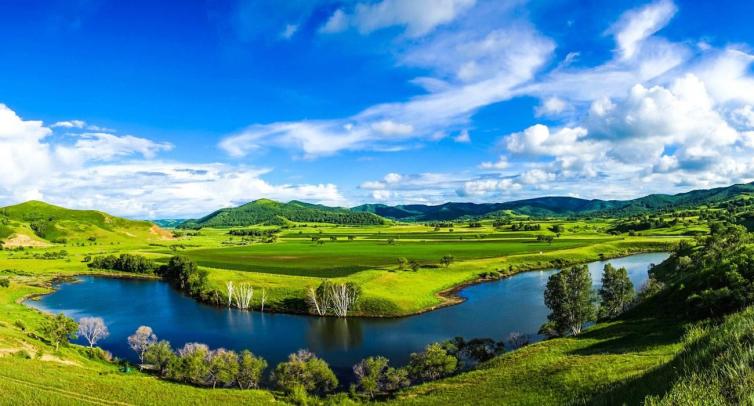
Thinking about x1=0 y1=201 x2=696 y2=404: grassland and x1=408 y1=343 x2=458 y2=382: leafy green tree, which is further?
x1=408 y1=343 x2=458 y2=382: leafy green tree

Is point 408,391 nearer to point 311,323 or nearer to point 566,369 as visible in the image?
Answer: point 566,369

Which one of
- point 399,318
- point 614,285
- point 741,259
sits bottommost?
point 399,318

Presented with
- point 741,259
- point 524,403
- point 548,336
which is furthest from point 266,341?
point 741,259

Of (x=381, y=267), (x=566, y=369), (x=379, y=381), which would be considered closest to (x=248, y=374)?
(x=379, y=381)

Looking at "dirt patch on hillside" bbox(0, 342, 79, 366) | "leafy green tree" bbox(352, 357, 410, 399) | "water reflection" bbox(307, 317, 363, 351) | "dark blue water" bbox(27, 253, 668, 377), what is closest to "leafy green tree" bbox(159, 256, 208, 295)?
"dark blue water" bbox(27, 253, 668, 377)

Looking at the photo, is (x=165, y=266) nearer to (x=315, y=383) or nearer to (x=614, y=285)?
(x=315, y=383)

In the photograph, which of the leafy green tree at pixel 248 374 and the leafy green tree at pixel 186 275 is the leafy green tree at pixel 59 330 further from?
the leafy green tree at pixel 186 275

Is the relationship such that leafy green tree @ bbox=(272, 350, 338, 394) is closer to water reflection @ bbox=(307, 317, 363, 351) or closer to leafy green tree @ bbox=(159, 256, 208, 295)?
water reflection @ bbox=(307, 317, 363, 351)
